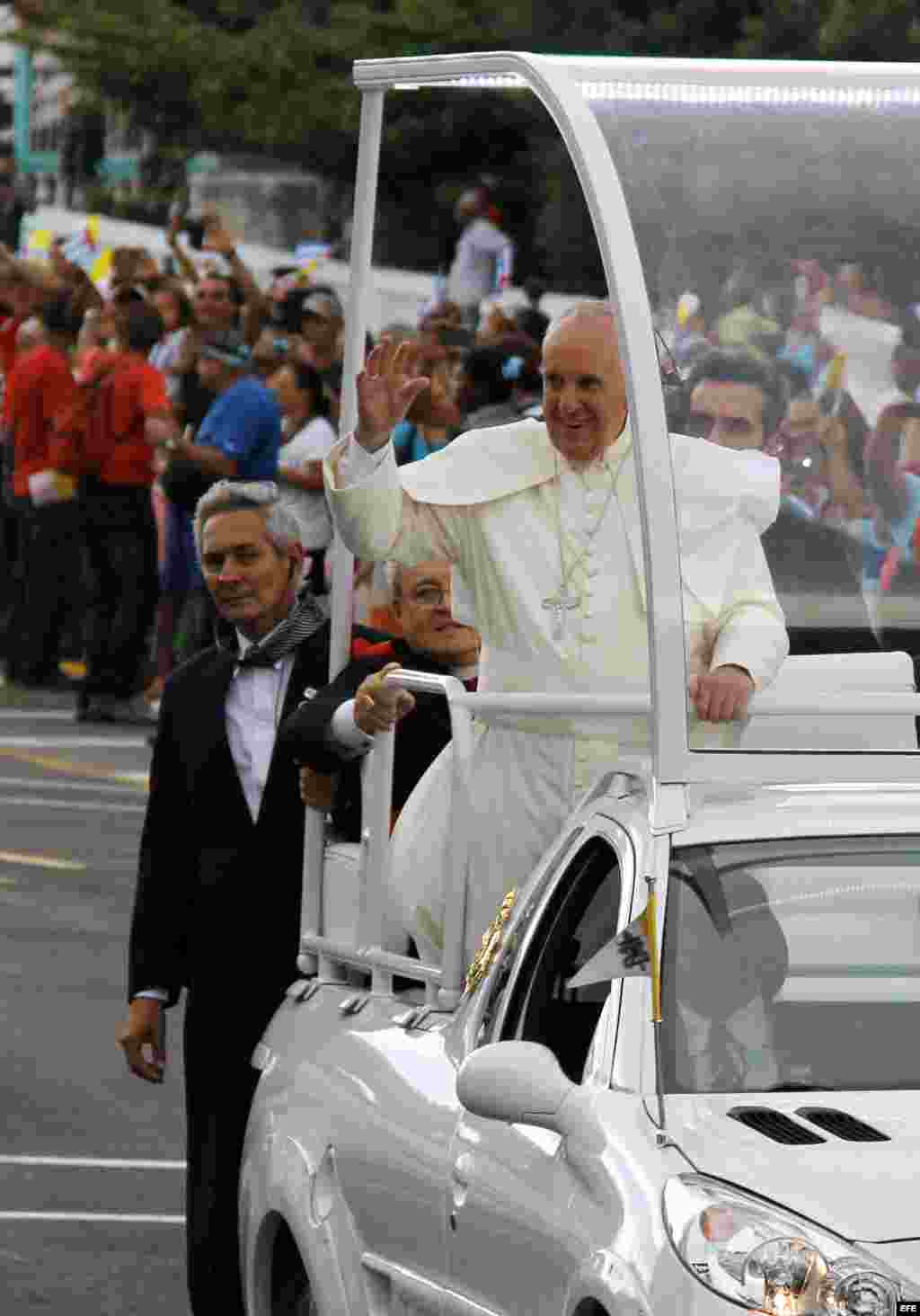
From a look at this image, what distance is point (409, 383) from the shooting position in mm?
7262

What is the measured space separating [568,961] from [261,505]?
260 cm

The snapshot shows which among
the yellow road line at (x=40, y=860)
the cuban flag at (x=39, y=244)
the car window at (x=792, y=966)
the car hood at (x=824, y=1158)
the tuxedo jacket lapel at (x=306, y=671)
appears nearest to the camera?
the car hood at (x=824, y=1158)

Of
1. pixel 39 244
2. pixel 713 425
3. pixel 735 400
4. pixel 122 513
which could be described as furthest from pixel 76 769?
pixel 713 425

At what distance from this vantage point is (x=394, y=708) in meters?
7.30

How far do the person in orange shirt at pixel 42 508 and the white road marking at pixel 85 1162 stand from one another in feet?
36.3

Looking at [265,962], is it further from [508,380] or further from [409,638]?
[508,380]

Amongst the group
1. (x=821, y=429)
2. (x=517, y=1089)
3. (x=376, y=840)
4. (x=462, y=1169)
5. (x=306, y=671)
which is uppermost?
(x=821, y=429)

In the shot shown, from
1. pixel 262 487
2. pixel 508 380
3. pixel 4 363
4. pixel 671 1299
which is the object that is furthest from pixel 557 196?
pixel 671 1299

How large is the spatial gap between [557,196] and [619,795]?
34.5m

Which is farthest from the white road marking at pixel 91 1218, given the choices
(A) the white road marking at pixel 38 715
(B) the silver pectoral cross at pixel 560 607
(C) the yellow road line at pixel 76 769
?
(A) the white road marking at pixel 38 715

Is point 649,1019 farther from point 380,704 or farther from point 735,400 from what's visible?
point 380,704

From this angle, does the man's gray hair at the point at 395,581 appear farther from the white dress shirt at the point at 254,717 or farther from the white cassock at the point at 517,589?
the white cassock at the point at 517,589

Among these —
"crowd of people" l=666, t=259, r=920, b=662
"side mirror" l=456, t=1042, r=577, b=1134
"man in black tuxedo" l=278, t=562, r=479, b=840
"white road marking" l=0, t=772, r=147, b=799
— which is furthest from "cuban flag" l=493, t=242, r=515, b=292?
"side mirror" l=456, t=1042, r=577, b=1134

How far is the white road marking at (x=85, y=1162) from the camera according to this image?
10.1 m
